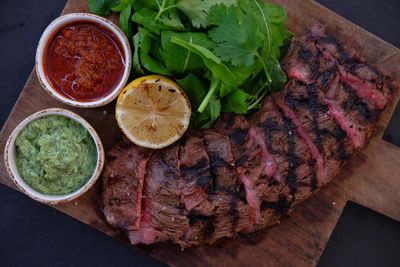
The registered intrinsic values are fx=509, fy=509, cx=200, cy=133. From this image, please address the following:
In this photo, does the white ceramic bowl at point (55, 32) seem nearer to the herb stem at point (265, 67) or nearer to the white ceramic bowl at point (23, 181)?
the white ceramic bowl at point (23, 181)

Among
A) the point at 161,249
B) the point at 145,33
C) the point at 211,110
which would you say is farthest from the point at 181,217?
the point at 145,33

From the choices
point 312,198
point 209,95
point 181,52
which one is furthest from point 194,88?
point 312,198

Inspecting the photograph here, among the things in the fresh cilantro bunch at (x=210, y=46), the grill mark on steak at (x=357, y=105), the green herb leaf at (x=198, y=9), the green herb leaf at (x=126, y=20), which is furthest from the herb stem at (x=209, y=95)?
the grill mark on steak at (x=357, y=105)

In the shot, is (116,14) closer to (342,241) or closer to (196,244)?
(196,244)

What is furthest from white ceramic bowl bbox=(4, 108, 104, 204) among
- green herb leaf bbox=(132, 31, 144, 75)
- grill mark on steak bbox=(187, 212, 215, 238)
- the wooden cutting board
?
grill mark on steak bbox=(187, 212, 215, 238)

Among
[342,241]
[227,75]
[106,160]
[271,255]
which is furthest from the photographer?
[342,241]

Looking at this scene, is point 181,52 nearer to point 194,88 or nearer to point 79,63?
point 194,88
